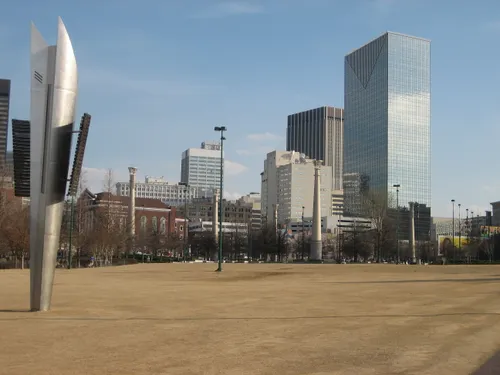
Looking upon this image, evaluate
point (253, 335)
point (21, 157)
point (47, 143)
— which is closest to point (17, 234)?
point (21, 157)

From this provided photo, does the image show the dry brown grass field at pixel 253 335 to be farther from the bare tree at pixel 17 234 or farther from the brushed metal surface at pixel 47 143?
the bare tree at pixel 17 234

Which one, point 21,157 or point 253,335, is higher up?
point 21,157

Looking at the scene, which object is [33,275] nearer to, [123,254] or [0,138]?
[123,254]

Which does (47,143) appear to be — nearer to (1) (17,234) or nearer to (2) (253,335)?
(2) (253,335)

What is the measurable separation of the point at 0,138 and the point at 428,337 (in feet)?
629

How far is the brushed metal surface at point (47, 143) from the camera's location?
57.6ft

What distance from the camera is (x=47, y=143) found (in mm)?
17672

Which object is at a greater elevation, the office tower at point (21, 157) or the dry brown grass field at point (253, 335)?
the office tower at point (21, 157)

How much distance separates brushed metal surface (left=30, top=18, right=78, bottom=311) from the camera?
1756 cm

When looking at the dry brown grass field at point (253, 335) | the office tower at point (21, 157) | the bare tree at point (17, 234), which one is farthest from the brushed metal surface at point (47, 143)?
the bare tree at point (17, 234)

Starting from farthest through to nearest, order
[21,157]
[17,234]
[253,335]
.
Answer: [17,234], [21,157], [253,335]

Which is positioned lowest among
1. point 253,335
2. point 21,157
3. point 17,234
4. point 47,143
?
point 253,335

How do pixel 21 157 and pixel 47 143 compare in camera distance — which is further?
pixel 21 157

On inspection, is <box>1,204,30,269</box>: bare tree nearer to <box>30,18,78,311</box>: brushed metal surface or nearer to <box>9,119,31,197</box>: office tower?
<box>9,119,31,197</box>: office tower
